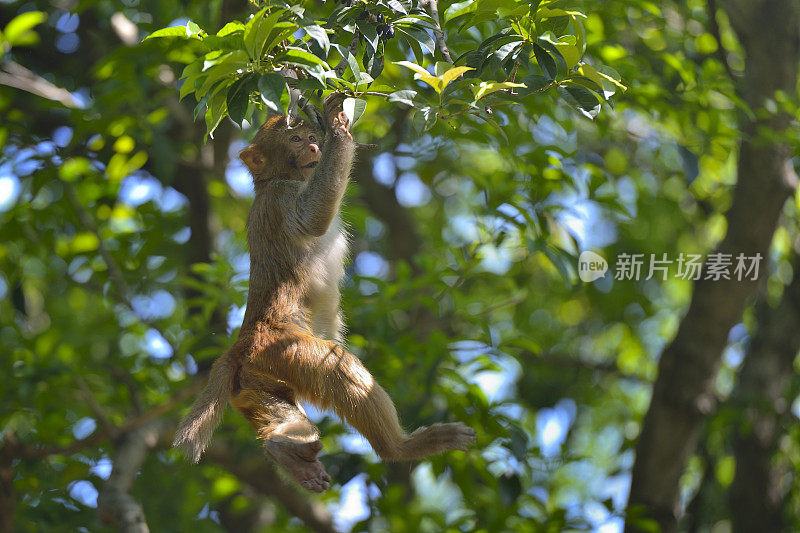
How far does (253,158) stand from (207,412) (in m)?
1.51

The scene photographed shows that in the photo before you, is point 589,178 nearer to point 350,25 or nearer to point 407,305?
point 407,305

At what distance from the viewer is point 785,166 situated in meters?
6.20

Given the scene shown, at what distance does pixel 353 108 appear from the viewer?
2.90 meters

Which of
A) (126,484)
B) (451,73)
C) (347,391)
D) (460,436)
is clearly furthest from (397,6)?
(126,484)

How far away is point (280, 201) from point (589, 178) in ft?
7.27

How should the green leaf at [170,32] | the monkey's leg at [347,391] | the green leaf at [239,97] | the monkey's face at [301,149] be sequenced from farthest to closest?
the monkey's face at [301,149] → the monkey's leg at [347,391] → the green leaf at [170,32] → the green leaf at [239,97]

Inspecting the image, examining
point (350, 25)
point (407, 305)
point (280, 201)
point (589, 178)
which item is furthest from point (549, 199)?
point (350, 25)

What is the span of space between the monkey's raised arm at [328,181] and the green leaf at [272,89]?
580mm

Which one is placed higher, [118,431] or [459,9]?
[459,9]

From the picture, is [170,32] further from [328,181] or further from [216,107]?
[328,181]

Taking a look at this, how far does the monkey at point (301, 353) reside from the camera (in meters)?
3.43

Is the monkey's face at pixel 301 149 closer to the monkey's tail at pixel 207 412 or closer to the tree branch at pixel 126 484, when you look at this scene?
the monkey's tail at pixel 207 412

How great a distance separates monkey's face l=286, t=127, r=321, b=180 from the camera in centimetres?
427


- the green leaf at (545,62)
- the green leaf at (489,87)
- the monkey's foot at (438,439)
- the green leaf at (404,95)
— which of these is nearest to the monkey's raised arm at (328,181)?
the green leaf at (404,95)
